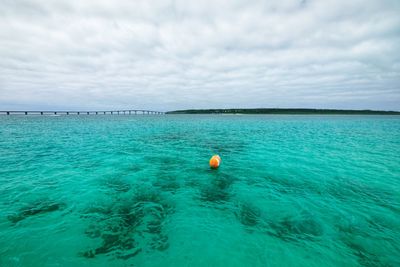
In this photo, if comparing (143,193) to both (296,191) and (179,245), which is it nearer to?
(179,245)

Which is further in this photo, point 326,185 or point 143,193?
point 326,185

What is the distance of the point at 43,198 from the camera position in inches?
350

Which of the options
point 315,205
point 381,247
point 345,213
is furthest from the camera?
point 315,205

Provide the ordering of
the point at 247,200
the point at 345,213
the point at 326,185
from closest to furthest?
the point at 345,213, the point at 247,200, the point at 326,185

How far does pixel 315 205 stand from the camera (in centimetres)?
852

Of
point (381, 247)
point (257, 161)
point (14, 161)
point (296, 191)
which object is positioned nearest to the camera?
point (381, 247)

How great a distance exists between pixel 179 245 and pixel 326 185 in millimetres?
9631

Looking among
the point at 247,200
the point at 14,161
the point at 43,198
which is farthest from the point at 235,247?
the point at 14,161

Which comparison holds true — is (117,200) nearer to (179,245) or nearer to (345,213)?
(179,245)

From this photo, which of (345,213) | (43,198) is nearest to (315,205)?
(345,213)

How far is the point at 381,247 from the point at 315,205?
2.66 m

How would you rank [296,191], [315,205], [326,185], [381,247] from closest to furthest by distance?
[381,247] < [315,205] < [296,191] < [326,185]

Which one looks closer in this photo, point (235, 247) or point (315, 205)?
point (235, 247)

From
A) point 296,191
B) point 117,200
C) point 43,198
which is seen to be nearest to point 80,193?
point 43,198
